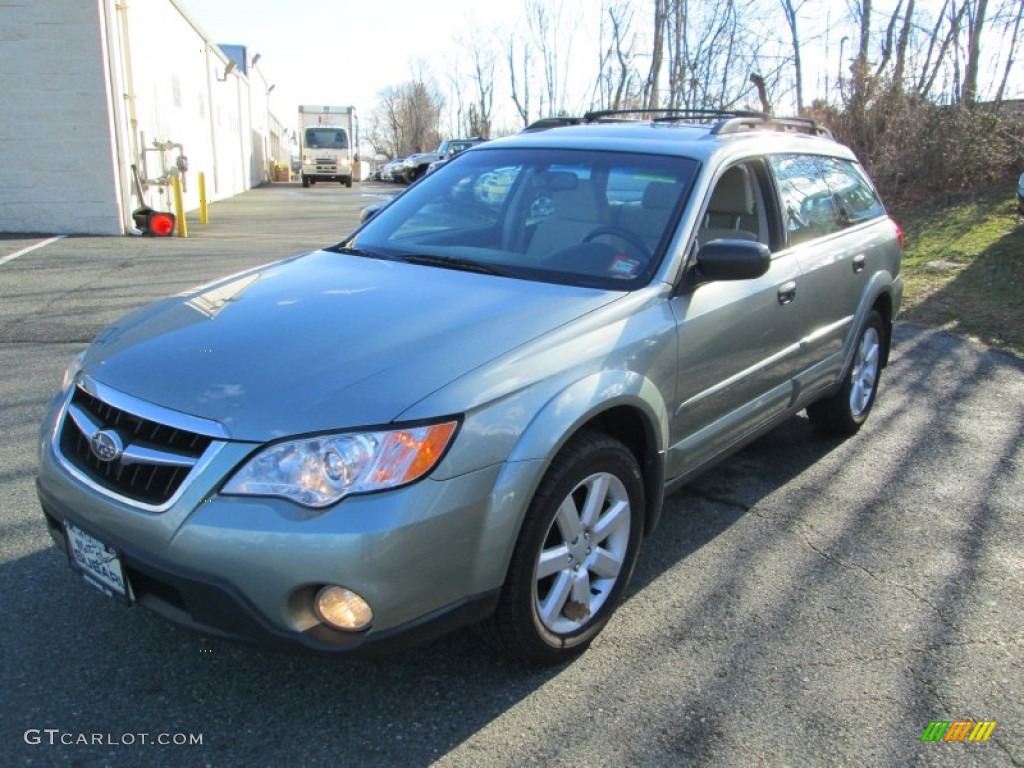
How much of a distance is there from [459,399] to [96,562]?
1176 millimetres

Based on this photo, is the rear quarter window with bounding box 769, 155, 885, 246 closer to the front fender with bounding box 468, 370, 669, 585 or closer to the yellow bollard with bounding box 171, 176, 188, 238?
the front fender with bounding box 468, 370, 669, 585

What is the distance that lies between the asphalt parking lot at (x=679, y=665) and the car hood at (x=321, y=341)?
690mm

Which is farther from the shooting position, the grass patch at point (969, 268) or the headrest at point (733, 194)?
the grass patch at point (969, 268)

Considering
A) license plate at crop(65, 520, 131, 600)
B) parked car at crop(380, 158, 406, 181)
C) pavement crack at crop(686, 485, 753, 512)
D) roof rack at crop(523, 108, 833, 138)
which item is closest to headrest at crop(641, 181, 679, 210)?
roof rack at crop(523, 108, 833, 138)

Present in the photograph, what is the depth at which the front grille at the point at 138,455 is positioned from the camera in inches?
91.0

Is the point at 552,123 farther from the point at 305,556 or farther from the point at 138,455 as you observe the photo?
the point at 305,556

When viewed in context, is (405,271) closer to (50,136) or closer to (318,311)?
(318,311)

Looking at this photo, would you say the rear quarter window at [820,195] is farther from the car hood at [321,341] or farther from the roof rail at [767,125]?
the car hood at [321,341]

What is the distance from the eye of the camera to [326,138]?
126 ft

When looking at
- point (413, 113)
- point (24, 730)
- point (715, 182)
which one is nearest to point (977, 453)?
point (715, 182)

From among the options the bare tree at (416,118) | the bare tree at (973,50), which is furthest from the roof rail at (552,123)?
the bare tree at (416,118)

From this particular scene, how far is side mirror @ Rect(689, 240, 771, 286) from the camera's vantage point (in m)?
3.16

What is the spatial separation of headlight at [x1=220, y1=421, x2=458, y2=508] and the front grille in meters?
0.17

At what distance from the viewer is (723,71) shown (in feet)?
83.9
